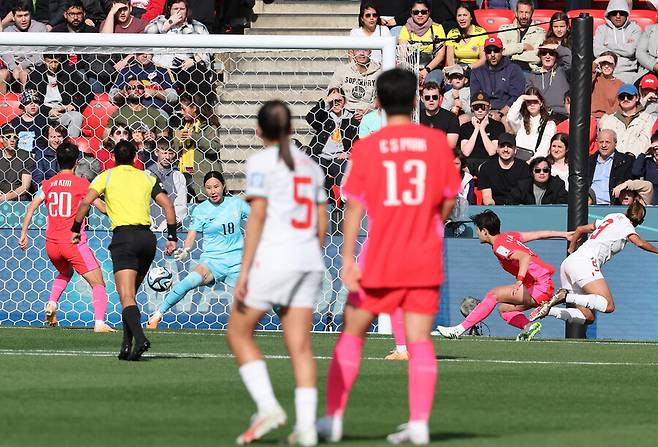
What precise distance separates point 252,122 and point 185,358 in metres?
6.57

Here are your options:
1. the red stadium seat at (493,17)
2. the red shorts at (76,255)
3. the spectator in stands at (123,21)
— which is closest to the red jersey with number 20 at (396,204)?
the red shorts at (76,255)

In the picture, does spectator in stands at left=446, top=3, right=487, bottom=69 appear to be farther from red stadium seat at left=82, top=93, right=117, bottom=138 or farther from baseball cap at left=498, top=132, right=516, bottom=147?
red stadium seat at left=82, top=93, right=117, bottom=138

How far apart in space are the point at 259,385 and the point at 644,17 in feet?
59.0

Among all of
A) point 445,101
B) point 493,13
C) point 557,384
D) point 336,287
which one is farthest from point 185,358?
point 493,13

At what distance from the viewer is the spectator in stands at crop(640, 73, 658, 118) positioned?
21.9 metres

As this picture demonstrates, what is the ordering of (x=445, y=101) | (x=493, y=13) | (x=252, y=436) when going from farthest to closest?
(x=493, y=13) < (x=445, y=101) < (x=252, y=436)

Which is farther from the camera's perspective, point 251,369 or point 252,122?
point 252,122

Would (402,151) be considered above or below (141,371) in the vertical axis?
above

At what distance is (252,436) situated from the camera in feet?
26.0

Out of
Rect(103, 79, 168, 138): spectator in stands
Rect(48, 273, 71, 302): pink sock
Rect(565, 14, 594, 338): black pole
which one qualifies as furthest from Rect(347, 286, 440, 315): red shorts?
Rect(103, 79, 168, 138): spectator in stands

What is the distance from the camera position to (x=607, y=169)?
20203 mm

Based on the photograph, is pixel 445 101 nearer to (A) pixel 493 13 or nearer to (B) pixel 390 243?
(A) pixel 493 13

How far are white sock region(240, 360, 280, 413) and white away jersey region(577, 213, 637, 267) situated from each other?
10.5 meters

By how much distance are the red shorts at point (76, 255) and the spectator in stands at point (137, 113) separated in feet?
6.62
